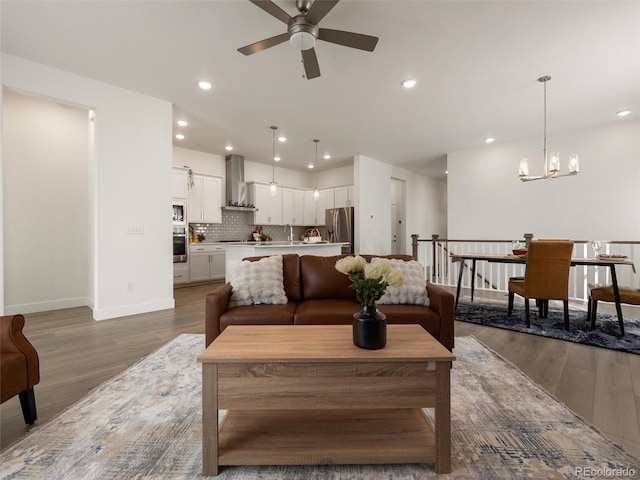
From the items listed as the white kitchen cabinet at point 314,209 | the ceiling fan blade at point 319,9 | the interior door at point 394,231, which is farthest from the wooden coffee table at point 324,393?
the interior door at point 394,231

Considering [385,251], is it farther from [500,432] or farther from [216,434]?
[216,434]

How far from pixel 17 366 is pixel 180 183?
5058mm

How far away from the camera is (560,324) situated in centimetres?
345

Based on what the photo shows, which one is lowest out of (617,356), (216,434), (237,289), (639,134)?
(617,356)

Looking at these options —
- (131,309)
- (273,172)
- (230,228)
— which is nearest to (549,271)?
(131,309)

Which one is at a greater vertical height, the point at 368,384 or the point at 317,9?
the point at 317,9

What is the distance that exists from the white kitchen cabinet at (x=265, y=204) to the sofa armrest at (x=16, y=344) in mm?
5936

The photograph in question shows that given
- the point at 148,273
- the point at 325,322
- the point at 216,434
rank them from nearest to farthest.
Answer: the point at 216,434 < the point at 325,322 < the point at 148,273

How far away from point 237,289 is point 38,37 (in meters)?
3.12

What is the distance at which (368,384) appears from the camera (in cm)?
131

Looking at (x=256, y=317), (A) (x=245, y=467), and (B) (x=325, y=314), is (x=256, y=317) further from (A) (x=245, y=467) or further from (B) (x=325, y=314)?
(A) (x=245, y=467)

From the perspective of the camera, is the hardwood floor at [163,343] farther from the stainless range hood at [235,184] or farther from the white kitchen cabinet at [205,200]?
the stainless range hood at [235,184]

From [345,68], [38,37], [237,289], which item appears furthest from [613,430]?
[38,37]

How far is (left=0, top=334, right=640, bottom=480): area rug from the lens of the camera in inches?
50.8
